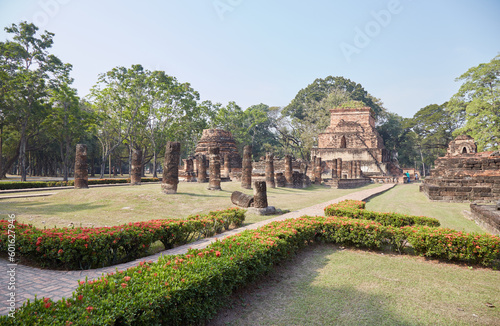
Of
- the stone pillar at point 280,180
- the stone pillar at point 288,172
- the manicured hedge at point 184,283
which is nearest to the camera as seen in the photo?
the manicured hedge at point 184,283

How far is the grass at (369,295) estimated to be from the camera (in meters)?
3.28

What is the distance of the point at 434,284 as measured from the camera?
427 cm

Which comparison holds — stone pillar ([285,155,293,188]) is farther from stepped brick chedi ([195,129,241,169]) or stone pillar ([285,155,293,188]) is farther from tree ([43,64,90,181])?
tree ([43,64,90,181])

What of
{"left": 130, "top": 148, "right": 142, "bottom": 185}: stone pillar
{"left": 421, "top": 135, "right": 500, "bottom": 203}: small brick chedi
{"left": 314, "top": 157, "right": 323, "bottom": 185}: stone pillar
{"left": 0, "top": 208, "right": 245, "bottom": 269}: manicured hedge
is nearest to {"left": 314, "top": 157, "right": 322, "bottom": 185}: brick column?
{"left": 314, "top": 157, "right": 323, "bottom": 185}: stone pillar

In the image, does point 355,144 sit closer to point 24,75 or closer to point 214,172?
point 214,172

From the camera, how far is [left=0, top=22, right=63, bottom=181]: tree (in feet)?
75.1

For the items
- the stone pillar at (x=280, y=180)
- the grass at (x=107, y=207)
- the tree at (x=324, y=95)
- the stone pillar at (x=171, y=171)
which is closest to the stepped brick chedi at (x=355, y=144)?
the tree at (x=324, y=95)

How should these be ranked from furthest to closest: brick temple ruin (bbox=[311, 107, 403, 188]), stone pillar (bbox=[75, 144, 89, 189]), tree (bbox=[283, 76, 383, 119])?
tree (bbox=[283, 76, 383, 119]), brick temple ruin (bbox=[311, 107, 403, 188]), stone pillar (bbox=[75, 144, 89, 189])

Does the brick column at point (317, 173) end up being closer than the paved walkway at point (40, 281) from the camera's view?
No

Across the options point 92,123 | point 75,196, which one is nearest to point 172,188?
point 75,196

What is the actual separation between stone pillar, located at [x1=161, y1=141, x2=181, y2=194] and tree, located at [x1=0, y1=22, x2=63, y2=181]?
706 inches

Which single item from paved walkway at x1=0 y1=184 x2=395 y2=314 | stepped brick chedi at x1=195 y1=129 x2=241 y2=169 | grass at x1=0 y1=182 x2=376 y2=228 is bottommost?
paved walkway at x1=0 y1=184 x2=395 y2=314

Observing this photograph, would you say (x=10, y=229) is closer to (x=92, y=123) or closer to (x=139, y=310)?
(x=139, y=310)

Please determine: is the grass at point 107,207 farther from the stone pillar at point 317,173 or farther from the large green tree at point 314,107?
the large green tree at point 314,107
